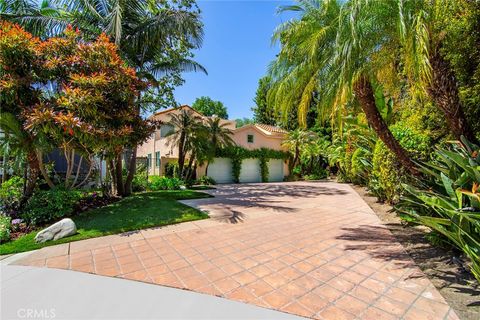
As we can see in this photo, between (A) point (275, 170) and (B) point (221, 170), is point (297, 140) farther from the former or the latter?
Result: (B) point (221, 170)

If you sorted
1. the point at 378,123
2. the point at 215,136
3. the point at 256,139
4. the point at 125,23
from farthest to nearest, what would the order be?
the point at 256,139, the point at 215,136, the point at 125,23, the point at 378,123

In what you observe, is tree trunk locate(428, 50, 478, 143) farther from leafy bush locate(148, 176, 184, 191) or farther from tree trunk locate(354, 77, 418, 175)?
leafy bush locate(148, 176, 184, 191)

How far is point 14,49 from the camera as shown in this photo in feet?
21.5

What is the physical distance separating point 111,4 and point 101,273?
11736 millimetres

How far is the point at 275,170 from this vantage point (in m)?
26.1

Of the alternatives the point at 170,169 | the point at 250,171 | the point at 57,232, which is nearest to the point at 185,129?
the point at 170,169

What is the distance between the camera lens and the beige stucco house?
22234mm

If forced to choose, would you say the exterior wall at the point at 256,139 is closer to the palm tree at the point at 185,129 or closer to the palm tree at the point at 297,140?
the palm tree at the point at 297,140

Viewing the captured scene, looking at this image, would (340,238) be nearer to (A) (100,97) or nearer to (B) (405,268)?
(B) (405,268)

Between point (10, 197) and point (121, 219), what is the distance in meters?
3.66

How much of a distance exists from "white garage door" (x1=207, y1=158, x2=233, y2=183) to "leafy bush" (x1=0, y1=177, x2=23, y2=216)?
1471 centimetres

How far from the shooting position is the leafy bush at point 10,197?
7.19 m

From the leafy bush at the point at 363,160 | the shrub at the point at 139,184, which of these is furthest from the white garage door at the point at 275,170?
the shrub at the point at 139,184

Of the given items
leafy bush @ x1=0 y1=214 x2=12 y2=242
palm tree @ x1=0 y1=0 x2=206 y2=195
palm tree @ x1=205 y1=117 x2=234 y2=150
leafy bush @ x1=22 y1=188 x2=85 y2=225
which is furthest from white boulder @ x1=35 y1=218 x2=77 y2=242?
palm tree @ x1=205 y1=117 x2=234 y2=150
